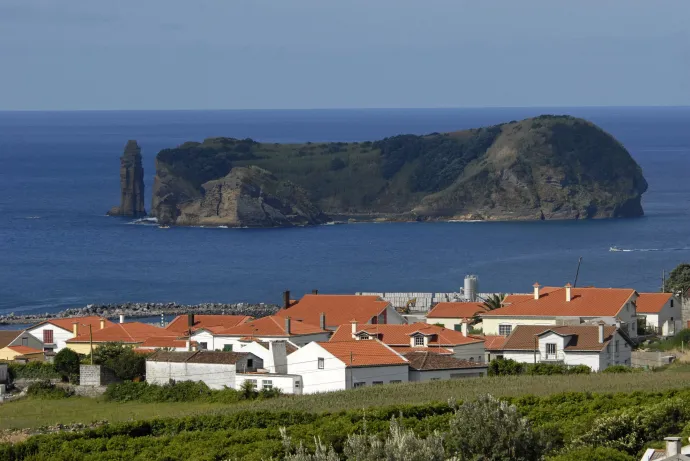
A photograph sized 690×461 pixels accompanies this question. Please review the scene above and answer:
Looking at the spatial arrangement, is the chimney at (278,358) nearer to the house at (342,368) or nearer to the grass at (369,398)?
the house at (342,368)

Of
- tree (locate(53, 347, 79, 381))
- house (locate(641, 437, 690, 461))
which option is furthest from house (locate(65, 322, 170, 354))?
house (locate(641, 437, 690, 461))

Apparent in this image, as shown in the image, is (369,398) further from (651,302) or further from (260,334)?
(651,302)

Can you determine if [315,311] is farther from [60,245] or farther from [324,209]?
[324,209]

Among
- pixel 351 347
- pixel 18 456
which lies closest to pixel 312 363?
pixel 351 347

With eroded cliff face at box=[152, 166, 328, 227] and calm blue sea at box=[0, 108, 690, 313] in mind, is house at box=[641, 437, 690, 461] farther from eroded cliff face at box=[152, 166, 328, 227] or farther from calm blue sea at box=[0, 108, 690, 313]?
eroded cliff face at box=[152, 166, 328, 227]

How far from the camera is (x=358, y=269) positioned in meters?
108

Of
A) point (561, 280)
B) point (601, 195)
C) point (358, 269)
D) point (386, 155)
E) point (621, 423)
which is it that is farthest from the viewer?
point (386, 155)

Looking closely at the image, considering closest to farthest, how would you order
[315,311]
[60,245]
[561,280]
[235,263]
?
[315,311]
[561,280]
[235,263]
[60,245]

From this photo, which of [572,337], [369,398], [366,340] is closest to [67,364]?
[366,340]

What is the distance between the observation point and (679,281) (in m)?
64.2

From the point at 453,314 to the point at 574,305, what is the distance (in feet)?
19.3

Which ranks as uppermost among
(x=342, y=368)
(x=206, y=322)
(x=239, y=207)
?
(x=342, y=368)

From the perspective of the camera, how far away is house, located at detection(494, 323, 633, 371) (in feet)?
129

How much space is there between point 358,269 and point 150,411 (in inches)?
2899
